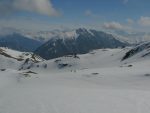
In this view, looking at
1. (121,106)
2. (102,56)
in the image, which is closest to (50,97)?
(121,106)

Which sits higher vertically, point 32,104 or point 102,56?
point 102,56

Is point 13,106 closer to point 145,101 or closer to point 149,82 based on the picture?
point 145,101

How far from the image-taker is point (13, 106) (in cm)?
2667

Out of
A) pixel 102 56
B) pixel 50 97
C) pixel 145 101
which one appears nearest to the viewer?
pixel 145 101

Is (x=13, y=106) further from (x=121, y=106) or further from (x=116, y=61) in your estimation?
(x=116, y=61)

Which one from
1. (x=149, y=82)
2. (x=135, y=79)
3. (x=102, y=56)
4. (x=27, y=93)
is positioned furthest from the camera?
(x=102, y=56)

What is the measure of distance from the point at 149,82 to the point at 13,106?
32.2m

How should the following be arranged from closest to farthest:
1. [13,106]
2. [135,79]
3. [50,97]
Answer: [13,106] → [50,97] → [135,79]

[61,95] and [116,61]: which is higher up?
[116,61]

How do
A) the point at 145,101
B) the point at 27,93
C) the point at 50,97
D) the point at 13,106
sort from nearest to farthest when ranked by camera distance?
the point at 13,106
the point at 145,101
the point at 50,97
the point at 27,93

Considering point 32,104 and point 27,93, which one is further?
point 27,93

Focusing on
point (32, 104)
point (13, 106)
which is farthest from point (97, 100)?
point (13, 106)

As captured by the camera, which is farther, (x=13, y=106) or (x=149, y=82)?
(x=149, y=82)

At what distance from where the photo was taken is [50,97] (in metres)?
31.2
